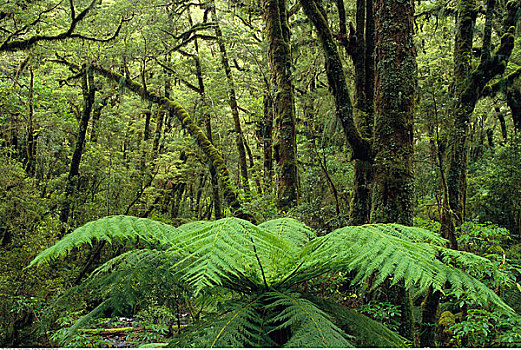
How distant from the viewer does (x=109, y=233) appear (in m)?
1.73

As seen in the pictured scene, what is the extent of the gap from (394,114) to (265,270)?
234 centimetres

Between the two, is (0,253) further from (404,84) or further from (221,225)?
(404,84)

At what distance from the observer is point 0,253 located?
21.1 ft

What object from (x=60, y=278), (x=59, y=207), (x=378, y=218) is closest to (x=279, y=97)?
(x=378, y=218)

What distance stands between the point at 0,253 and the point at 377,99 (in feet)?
23.1

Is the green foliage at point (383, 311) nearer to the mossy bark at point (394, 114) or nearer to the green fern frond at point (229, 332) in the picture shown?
the mossy bark at point (394, 114)

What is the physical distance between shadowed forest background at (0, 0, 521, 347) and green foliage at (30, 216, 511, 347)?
0.01 m

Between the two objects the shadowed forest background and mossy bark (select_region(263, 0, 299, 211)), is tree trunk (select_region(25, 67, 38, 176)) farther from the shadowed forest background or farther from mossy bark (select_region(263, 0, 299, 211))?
mossy bark (select_region(263, 0, 299, 211))

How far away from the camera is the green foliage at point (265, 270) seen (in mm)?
1354

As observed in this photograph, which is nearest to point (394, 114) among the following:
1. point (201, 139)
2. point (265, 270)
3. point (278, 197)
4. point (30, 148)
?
point (265, 270)

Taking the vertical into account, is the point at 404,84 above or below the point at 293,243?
above

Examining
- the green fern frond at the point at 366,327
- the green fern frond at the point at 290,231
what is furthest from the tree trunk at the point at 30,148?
the green fern frond at the point at 366,327

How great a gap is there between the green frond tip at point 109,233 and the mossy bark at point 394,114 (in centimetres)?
216

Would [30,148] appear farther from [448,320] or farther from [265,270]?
[448,320]
